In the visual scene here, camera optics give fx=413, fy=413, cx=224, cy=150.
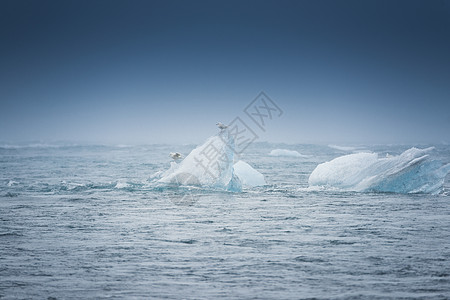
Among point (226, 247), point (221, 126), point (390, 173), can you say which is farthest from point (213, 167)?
point (226, 247)

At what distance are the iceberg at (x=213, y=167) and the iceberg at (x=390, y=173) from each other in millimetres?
3321

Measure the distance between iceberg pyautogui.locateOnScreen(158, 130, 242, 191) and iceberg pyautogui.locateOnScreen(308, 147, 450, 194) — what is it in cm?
332

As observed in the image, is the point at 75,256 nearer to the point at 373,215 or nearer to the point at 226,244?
the point at 226,244

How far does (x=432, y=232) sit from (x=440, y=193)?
5.50 metres

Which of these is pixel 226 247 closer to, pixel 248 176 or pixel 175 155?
pixel 248 176

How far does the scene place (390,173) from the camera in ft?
39.9

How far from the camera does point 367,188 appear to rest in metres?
12.6

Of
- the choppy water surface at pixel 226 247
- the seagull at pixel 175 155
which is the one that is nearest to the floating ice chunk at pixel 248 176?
the seagull at pixel 175 155

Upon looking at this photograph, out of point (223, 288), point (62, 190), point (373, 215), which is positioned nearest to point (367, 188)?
point (373, 215)

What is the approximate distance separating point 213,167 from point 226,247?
19.8 feet

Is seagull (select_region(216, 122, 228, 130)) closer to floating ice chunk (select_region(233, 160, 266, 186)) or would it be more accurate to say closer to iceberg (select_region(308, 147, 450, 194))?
floating ice chunk (select_region(233, 160, 266, 186))

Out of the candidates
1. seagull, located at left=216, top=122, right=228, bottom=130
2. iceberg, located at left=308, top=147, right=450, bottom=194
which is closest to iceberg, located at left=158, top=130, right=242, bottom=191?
seagull, located at left=216, top=122, right=228, bottom=130

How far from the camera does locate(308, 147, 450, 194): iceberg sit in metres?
11.9

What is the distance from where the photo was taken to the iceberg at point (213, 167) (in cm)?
1245
